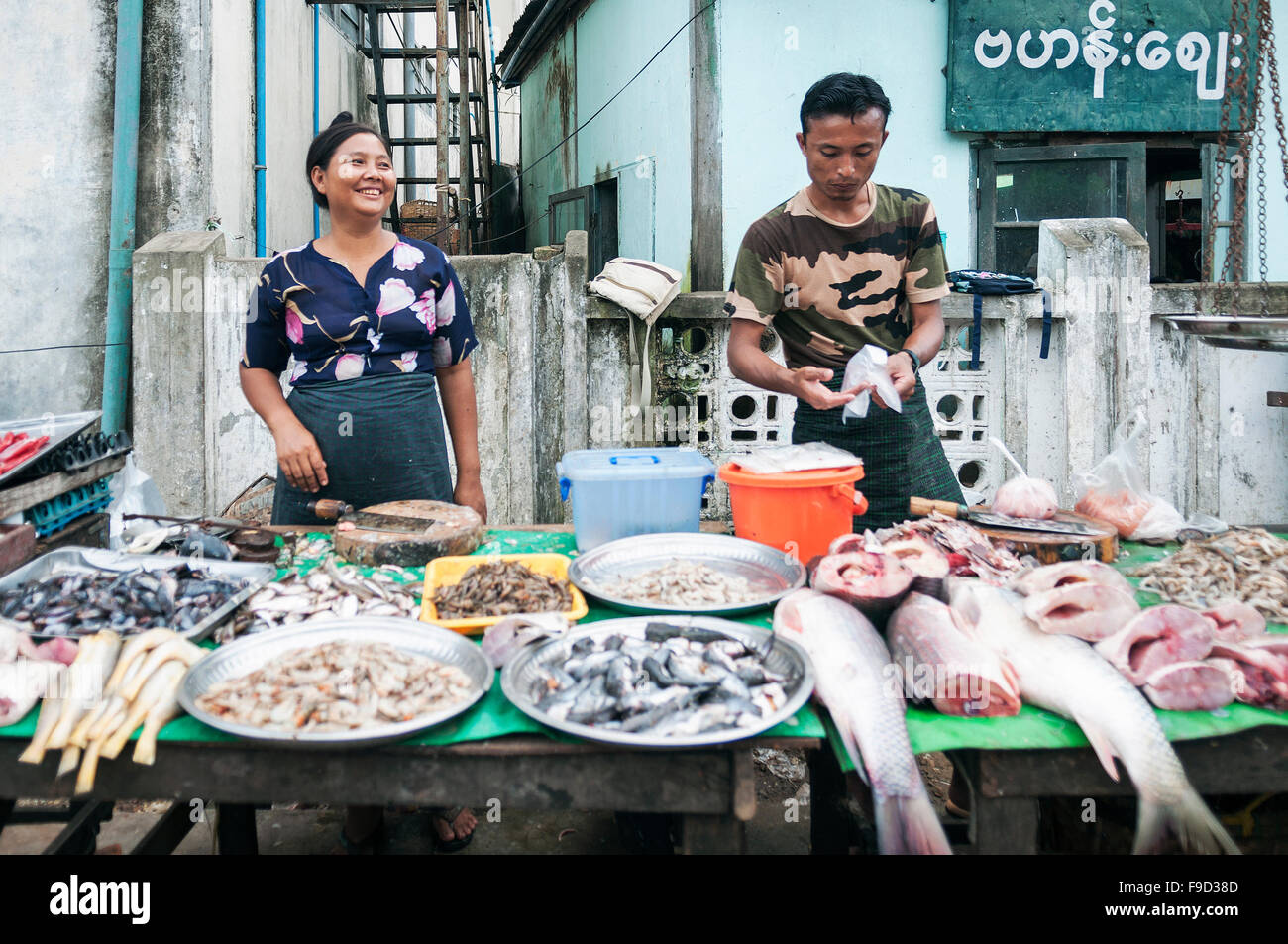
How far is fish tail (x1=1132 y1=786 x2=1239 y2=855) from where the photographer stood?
1.66 meters

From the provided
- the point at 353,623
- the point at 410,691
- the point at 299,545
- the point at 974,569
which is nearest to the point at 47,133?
the point at 299,545

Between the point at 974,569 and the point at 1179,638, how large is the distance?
24.6 inches

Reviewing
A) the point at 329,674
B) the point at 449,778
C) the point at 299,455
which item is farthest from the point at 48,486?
the point at 449,778

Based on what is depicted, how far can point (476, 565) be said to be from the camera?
2.56 m

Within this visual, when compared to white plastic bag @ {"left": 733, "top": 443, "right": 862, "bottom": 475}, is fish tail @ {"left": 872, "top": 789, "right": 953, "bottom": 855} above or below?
below

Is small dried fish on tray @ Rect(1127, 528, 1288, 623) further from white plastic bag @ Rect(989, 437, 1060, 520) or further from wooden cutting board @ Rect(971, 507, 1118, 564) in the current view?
white plastic bag @ Rect(989, 437, 1060, 520)

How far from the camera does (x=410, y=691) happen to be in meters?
1.89

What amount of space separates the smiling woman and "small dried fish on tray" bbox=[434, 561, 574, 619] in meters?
0.93

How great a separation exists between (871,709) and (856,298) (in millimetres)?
1935

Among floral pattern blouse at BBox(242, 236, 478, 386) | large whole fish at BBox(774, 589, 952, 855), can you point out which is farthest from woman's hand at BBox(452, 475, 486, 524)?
large whole fish at BBox(774, 589, 952, 855)

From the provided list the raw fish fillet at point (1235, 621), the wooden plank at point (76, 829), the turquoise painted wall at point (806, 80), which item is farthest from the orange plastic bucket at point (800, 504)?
the turquoise painted wall at point (806, 80)

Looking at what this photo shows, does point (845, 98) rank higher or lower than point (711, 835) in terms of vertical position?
higher

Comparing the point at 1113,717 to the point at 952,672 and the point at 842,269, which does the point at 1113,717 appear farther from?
the point at 842,269
